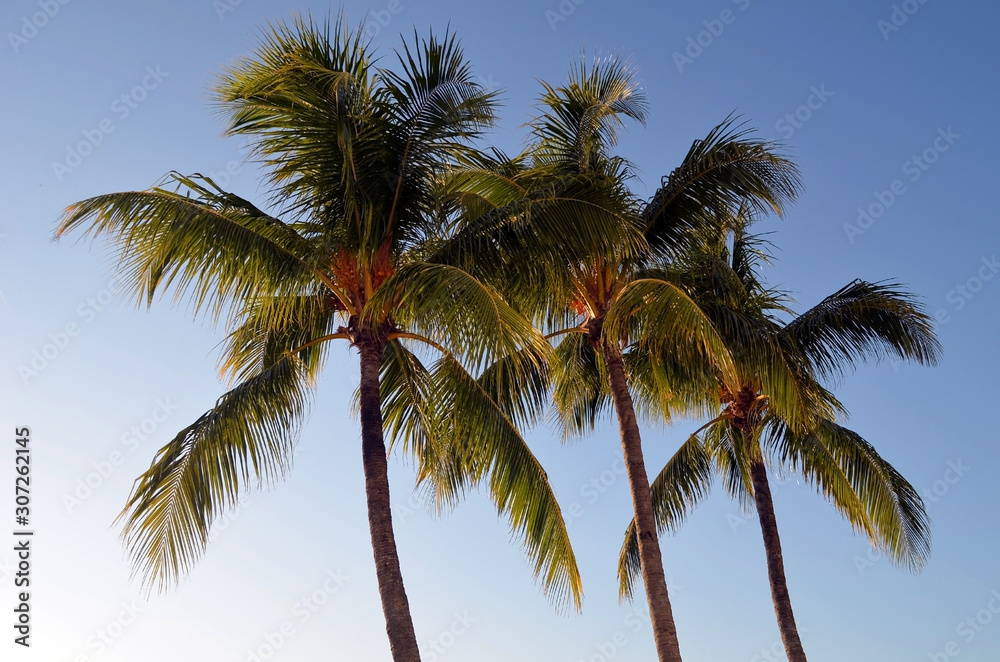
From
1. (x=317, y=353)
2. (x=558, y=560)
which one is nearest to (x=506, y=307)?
(x=558, y=560)

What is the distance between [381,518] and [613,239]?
402cm

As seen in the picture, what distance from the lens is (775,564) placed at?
16203 mm

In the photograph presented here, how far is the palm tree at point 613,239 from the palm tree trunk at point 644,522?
1cm

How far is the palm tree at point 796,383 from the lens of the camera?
46.3 ft

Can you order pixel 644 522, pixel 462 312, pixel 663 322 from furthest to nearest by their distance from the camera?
pixel 644 522 → pixel 663 322 → pixel 462 312

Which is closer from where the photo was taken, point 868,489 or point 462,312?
point 462,312

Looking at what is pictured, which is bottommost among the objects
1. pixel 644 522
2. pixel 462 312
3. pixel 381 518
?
pixel 381 518

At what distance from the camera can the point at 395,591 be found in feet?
32.2

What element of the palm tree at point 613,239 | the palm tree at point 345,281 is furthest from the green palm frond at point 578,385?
the palm tree at point 345,281

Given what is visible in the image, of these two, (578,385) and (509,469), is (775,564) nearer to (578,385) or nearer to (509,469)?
(578,385)

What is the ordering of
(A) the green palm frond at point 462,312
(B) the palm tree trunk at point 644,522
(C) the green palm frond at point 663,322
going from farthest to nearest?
(B) the palm tree trunk at point 644,522 < (C) the green palm frond at point 663,322 < (A) the green palm frond at point 462,312

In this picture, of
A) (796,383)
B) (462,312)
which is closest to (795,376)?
(796,383)

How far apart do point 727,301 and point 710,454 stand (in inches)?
184

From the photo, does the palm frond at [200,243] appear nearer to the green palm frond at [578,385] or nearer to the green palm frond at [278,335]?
the green palm frond at [278,335]
